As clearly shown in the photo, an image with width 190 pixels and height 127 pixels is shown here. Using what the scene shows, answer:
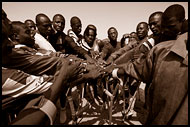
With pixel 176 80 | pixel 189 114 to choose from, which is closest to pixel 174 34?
pixel 176 80

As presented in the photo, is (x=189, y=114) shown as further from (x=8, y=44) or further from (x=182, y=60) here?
(x=8, y=44)

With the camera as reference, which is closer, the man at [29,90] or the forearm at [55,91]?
the man at [29,90]

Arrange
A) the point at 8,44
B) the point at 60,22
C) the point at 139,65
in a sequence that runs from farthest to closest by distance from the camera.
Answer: the point at 60,22 < the point at 139,65 < the point at 8,44

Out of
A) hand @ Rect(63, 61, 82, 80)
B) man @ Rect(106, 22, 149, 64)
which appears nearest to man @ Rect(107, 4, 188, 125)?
hand @ Rect(63, 61, 82, 80)

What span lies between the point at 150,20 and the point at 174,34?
4.37ft

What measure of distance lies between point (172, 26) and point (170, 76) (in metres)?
0.49

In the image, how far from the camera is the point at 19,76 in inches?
35.8

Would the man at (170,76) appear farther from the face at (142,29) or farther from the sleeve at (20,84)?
the face at (142,29)

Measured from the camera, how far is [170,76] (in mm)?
1011

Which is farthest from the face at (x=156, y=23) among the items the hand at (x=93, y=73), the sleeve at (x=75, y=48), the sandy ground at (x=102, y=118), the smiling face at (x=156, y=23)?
the sandy ground at (x=102, y=118)

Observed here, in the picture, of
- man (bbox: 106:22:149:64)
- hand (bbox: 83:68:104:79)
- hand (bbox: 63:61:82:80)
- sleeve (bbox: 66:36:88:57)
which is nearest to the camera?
hand (bbox: 63:61:82:80)

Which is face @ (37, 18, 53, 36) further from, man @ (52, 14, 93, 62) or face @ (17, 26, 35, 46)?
face @ (17, 26, 35, 46)

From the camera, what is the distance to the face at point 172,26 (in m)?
1.13

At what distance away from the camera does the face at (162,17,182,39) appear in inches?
44.7
